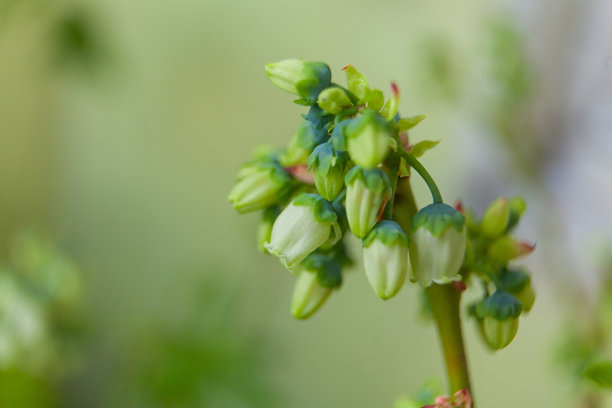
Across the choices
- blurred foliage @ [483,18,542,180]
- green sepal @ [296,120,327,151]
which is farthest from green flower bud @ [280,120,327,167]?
blurred foliage @ [483,18,542,180]

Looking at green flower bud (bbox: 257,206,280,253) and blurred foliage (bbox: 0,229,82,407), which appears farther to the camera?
blurred foliage (bbox: 0,229,82,407)

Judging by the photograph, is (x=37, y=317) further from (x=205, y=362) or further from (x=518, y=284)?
(x=518, y=284)

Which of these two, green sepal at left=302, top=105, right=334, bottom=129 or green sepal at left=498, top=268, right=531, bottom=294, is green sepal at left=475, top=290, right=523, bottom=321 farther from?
green sepal at left=302, top=105, right=334, bottom=129

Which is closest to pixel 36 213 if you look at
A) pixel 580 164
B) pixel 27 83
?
pixel 27 83

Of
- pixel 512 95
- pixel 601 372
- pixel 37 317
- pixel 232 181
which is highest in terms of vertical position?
pixel 232 181

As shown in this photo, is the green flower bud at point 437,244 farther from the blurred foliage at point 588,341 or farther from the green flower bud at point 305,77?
the blurred foliage at point 588,341

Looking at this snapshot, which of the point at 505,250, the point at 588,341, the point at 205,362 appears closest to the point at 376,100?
the point at 505,250

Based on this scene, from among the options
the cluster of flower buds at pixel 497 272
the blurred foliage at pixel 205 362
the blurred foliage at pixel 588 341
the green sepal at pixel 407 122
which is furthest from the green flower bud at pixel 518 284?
the blurred foliage at pixel 205 362

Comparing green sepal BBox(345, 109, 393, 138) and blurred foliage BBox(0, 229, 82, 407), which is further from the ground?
blurred foliage BBox(0, 229, 82, 407)
